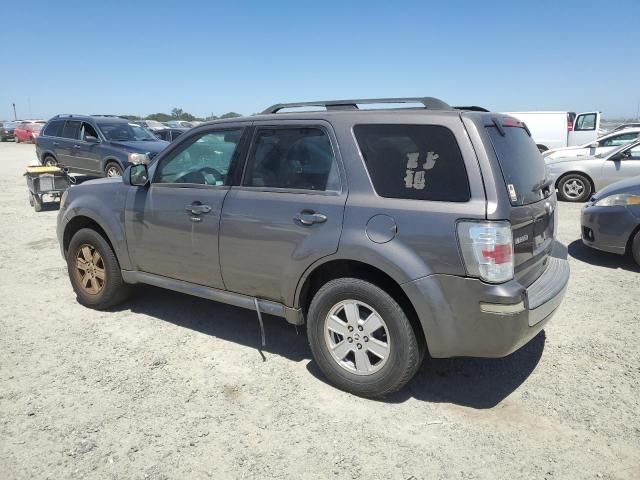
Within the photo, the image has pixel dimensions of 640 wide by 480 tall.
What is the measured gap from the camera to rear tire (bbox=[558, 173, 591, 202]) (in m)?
10.8

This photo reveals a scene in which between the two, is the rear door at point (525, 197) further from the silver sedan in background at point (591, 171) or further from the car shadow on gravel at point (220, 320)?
the silver sedan in background at point (591, 171)

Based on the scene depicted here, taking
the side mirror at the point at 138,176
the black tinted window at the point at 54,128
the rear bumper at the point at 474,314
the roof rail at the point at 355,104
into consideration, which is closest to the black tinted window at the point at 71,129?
the black tinted window at the point at 54,128

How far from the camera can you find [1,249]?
7.46 meters

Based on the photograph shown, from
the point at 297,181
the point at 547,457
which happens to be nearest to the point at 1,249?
the point at 297,181

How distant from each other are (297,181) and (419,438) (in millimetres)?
1815

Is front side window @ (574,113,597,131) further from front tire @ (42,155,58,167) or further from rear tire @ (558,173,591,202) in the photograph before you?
front tire @ (42,155,58,167)

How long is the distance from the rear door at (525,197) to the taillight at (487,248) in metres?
0.11

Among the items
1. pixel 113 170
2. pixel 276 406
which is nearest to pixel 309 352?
pixel 276 406

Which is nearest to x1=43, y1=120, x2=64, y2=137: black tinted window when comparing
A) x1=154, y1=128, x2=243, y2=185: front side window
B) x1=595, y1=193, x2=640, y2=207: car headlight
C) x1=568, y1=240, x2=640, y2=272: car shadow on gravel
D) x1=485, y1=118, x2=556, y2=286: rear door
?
x1=154, y1=128, x2=243, y2=185: front side window

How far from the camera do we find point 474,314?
2.90 meters

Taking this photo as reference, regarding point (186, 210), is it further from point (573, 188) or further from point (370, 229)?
point (573, 188)

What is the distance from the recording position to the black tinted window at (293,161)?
11.3 feet

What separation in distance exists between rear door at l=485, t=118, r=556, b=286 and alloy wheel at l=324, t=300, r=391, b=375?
2.97 feet

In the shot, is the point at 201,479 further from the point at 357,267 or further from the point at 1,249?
the point at 1,249
